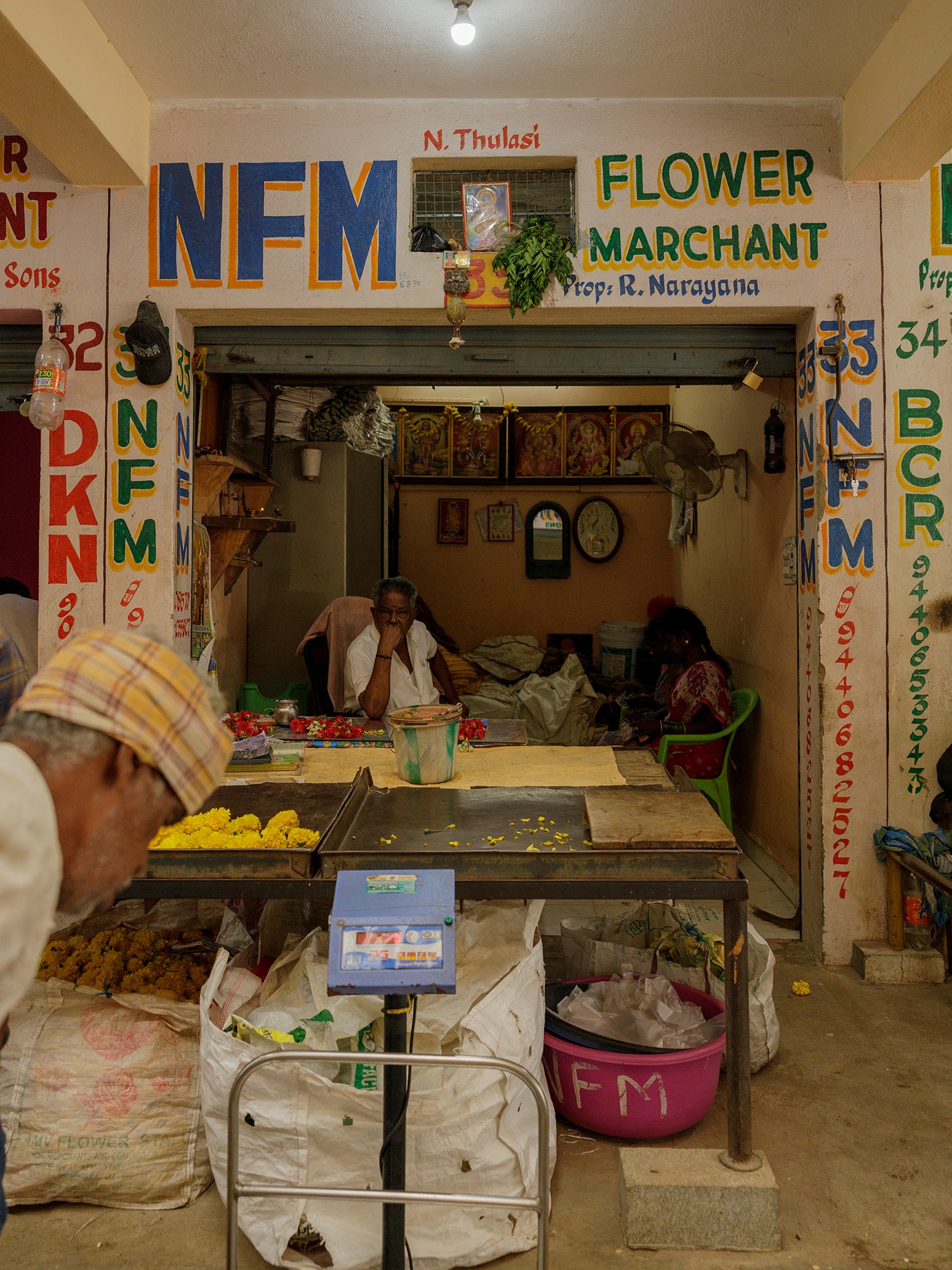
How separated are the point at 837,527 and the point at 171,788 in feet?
12.0

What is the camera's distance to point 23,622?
3.94 metres

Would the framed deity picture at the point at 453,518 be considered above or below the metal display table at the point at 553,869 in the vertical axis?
above

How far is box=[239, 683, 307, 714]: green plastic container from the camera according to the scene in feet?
18.8

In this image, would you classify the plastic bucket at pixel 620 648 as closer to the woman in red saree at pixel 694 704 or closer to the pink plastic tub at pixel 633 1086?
the woman in red saree at pixel 694 704

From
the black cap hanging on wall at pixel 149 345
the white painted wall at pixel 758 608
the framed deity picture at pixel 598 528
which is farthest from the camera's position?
the framed deity picture at pixel 598 528

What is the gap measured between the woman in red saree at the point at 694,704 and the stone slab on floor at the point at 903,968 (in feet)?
5.43

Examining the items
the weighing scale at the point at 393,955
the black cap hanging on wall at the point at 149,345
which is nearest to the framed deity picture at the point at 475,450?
the black cap hanging on wall at the point at 149,345

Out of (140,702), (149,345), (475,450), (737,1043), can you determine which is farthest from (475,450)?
(140,702)

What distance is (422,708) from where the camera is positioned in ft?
9.89

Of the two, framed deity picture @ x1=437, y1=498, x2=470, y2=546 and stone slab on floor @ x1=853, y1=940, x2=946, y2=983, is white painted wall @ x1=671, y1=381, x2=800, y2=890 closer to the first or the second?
stone slab on floor @ x1=853, y1=940, x2=946, y2=983

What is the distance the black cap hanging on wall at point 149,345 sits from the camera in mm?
4004

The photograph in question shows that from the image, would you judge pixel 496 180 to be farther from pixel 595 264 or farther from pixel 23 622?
pixel 23 622

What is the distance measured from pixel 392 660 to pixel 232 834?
259 centimetres

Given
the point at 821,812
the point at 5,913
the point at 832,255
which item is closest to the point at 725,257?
the point at 832,255
